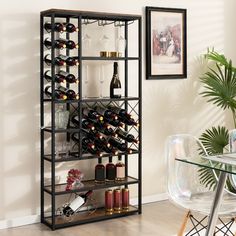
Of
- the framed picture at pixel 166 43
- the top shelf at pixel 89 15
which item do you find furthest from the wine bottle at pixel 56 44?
the framed picture at pixel 166 43

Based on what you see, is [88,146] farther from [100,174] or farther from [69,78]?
[69,78]

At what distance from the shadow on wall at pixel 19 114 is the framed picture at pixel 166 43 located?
120 centimetres

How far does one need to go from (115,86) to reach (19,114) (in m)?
0.92

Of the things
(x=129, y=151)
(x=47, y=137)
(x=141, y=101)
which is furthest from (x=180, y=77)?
(x=47, y=137)

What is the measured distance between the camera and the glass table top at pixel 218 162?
10.4 ft

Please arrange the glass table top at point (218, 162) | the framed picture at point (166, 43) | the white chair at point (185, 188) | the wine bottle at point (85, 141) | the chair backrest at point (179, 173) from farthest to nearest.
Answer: the framed picture at point (166, 43) → the wine bottle at point (85, 141) → the chair backrest at point (179, 173) → the white chair at point (185, 188) → the glass table top at point (218, 162)

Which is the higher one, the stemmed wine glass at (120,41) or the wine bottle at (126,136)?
the stemmed wine glass at (120,41)

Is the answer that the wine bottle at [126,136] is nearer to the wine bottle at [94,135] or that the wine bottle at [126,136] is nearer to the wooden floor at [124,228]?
the wine bottle at [94,135]

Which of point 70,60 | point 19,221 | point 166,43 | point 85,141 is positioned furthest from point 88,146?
point 166,43

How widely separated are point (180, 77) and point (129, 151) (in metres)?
1.10

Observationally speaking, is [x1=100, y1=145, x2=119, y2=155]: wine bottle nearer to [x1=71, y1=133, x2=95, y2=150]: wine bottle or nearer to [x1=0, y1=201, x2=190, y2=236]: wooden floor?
[x1=71, y1=133, x2=95, y2=150]: wine bottle

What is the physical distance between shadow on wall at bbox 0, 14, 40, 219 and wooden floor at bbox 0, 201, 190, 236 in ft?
0.78

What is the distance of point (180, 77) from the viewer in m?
5.43

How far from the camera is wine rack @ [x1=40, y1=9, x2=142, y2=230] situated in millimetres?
4422
